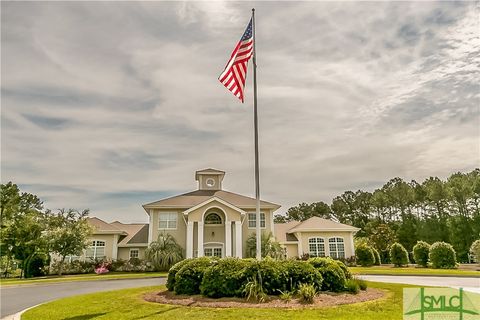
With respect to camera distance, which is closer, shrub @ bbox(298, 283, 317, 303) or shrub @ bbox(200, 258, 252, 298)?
shrub @ bbox(298, 283, 317, 303)

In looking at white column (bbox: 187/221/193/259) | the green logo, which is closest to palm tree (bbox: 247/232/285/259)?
white column (bbox: 187/221/193/259)

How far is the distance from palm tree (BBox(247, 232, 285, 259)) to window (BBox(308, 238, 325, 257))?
14.9ft

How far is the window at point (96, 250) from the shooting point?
3350 centimetres

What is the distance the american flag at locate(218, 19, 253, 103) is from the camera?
1338 centimetres

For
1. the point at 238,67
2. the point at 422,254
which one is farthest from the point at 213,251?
the point at 238,67

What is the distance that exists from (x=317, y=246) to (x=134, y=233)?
63.1ft

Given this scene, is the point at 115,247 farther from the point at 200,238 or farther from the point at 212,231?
the point at 212,231

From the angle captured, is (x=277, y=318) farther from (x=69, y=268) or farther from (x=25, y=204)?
(x=25, y=204)

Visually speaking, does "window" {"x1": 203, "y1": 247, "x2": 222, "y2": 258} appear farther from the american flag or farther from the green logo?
the green logo

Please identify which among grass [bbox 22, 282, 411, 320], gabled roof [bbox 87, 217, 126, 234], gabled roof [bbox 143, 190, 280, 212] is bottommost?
grass [bbox 22, 282, 411, 320]

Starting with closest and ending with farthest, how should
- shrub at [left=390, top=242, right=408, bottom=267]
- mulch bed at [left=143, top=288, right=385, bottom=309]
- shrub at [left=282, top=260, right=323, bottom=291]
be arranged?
mulch bed at [left=143, top=288, right=385, bottom=309] < shrub at [left=282, top=260, right=323, bottom=291] < shrub at [left=390, top=242, right=408, bottom=267]

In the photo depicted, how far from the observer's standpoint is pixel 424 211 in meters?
57.7

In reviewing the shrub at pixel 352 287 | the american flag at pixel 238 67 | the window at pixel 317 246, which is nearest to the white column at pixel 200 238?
the window at pixel 317 246

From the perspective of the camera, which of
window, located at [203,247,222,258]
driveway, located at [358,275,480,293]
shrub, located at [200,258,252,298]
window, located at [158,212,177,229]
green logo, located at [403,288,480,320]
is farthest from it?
window, located at [158,212,177,229]
